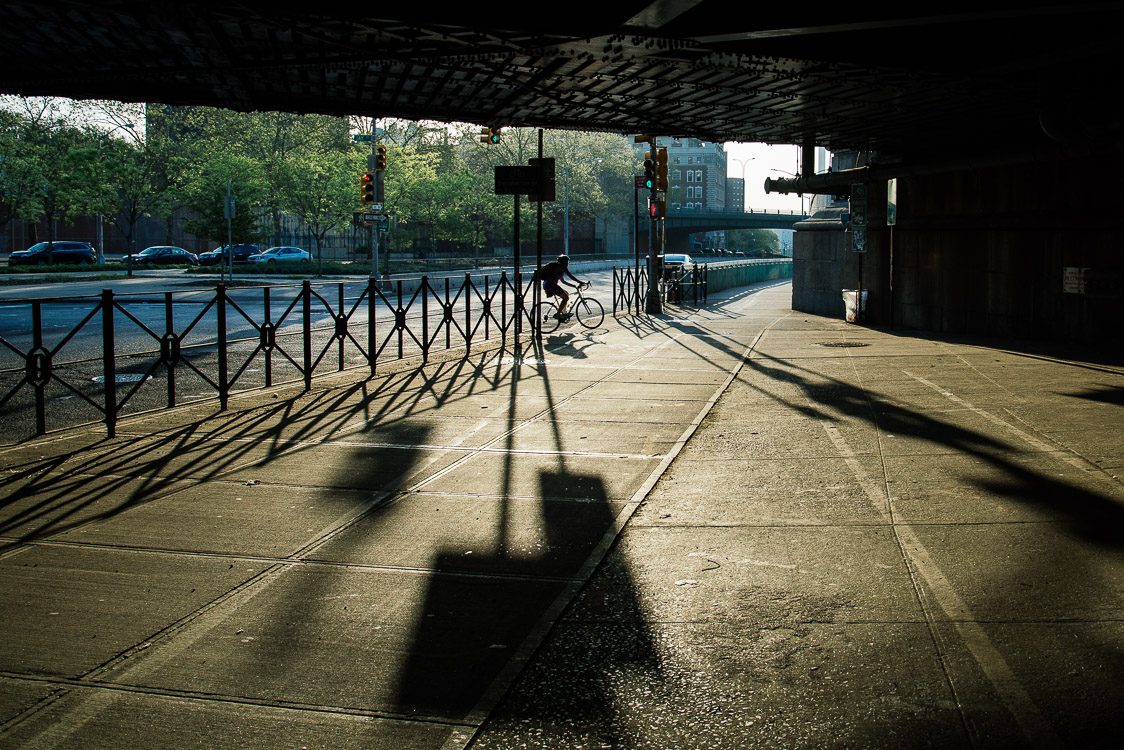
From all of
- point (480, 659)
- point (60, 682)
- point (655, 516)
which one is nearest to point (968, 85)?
point (655, 516)

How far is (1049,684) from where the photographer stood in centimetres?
383

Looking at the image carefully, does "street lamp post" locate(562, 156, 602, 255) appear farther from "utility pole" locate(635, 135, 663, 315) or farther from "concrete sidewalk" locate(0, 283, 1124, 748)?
"concrete sidewalk" locate(0, 283, 1124, 748)

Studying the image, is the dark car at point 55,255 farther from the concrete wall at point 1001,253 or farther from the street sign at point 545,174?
the concrete wall at point 1001,253

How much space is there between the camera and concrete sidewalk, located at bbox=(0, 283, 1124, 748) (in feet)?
11.9

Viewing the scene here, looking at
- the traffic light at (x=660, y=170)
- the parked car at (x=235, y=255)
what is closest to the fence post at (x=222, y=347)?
the traffic light at (x=660, y=170)

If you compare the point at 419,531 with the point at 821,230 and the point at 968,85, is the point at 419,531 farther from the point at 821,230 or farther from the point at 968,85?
the point at 821,230

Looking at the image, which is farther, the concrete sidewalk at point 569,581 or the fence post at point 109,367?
the fence post at point 109,367

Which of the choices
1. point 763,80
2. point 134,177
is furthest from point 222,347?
point 134,177

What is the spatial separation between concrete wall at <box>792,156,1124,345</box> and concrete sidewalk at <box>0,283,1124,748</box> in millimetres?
7056

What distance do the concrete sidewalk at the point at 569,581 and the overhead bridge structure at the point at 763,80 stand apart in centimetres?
431

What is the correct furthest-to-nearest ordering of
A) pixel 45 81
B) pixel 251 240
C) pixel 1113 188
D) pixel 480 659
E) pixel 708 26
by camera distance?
pixel 251 240 < pixel 1113 188 < pixel 45 81 < pixel 708 26 < pixel 480 659

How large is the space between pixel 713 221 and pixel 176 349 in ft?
376

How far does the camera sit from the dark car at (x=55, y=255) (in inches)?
2242

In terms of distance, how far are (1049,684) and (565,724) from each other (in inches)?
77.8
